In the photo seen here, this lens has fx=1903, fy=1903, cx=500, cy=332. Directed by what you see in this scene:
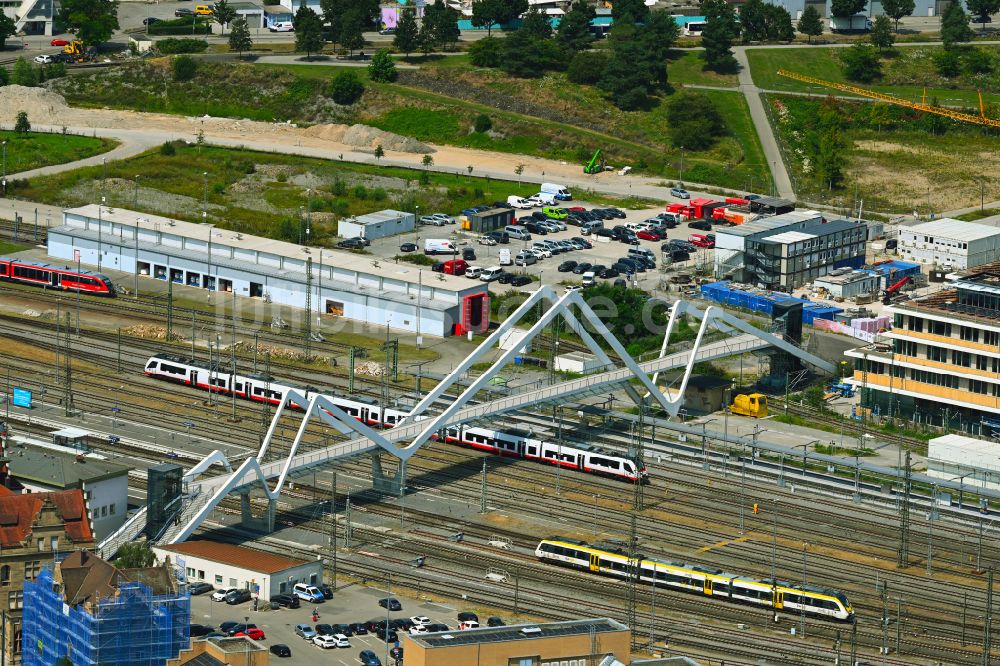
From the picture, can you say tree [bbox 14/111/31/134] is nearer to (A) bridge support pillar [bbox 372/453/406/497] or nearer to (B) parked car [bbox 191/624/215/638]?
(A) bridge support pillar [bbox 372/453/406/497]

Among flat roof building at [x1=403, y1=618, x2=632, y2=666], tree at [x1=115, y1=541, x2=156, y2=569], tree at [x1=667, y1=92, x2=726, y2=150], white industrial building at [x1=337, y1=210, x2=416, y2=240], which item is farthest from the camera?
tree at [x1=667, y1=92, x2=726, y2=150]

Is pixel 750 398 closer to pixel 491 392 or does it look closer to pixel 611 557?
pixel 491 392

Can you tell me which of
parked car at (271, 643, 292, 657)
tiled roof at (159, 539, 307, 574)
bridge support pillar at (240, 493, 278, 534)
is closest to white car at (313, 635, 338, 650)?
parked car at (271, 643, 292, 657)

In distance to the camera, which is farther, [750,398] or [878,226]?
[878,226]

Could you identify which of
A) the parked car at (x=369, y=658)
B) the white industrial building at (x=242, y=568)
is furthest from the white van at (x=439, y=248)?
the parked car at (x=369, y=658)

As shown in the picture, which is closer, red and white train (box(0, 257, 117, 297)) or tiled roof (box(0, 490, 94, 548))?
tiled roof (box(0, 490, 94, 548))

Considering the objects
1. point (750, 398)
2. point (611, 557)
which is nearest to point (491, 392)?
point (750, 398)
